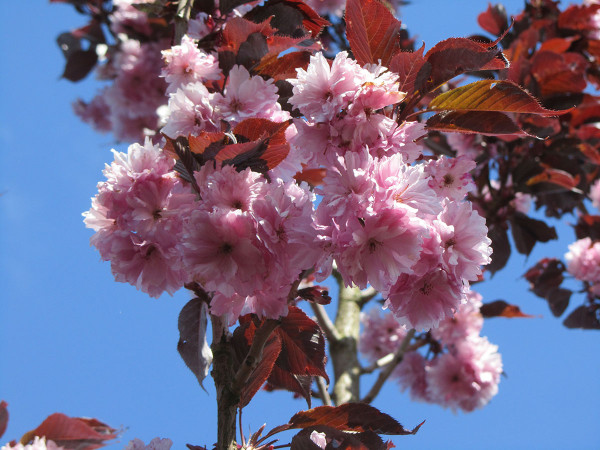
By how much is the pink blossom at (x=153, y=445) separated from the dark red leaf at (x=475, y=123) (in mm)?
724

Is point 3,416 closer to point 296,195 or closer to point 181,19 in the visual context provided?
point 296,195

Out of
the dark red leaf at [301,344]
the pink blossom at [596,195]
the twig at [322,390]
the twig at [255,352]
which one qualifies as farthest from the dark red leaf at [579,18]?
the twig at [255,352]

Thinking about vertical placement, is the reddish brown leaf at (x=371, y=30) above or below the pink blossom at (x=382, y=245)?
above

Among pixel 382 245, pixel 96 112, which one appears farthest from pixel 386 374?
pixel 96 112

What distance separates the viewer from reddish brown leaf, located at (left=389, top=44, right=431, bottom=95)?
3.06ft

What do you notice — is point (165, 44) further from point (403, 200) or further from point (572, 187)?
point (403, 200)

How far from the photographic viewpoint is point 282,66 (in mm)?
1169

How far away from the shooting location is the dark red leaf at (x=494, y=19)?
2.93m

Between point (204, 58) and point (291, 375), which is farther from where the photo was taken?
point (204, 58)

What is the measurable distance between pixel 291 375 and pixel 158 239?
40cm

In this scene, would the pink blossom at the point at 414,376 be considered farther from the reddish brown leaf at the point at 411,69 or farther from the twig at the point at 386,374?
the reddish brown leaf at the point at 411,69

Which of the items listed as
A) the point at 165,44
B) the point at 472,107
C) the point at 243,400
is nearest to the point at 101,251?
the point at 243,400

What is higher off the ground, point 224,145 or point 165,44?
point 165,44

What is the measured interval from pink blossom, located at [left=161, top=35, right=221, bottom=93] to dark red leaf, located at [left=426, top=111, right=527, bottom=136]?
477mm
